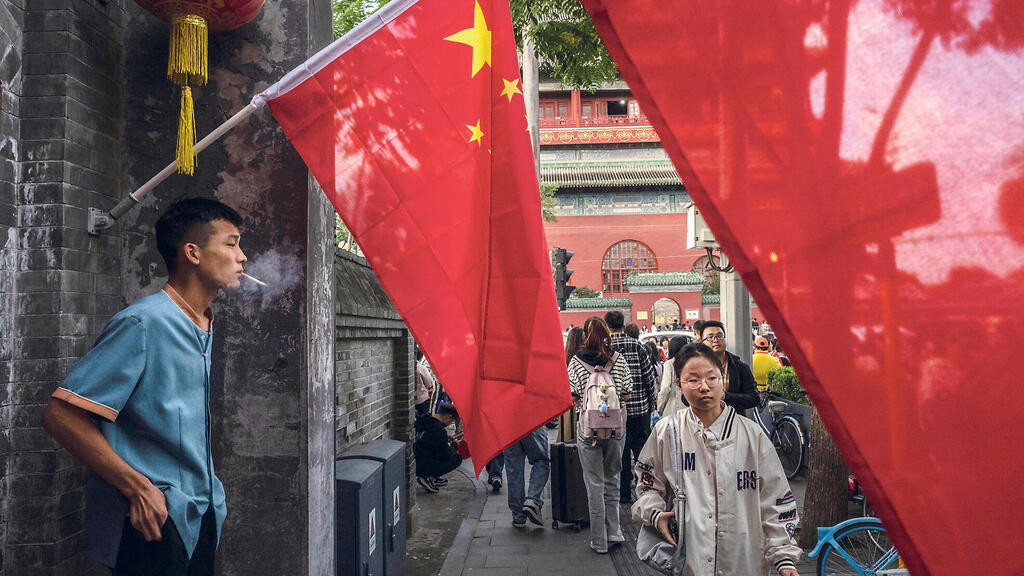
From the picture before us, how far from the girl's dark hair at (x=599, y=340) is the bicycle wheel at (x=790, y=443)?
3495mm

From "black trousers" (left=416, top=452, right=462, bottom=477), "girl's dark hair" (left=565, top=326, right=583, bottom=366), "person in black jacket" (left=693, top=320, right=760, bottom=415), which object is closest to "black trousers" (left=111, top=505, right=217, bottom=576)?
"person in black jacket" (left=693, top=320, right=760, bottom=415)

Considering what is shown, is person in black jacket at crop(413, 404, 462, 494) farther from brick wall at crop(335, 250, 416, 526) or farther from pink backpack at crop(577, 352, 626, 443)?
pink backpack at crop(577, 352, 626, 443)

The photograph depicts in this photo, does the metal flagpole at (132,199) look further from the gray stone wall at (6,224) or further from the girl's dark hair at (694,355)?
the girl's dark hair at (694,355)

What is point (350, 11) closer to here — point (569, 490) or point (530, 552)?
point (569, 490)

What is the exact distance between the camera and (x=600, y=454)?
6.25 meters

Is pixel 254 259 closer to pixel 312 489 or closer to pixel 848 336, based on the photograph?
pixel 312 489

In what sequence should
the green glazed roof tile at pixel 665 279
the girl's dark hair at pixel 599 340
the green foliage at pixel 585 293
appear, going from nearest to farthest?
the girl's dark hair at pixel 599 340 → the green glazed roof tile at pixel 665 279 → the green foliage at pixel 585 293

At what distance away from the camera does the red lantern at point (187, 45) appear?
10.5ft

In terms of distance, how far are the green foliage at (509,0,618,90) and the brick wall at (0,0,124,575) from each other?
506cm

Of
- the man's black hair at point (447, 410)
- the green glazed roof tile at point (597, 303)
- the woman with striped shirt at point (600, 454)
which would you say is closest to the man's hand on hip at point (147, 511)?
the woman with striped shirt at point (600, 454)

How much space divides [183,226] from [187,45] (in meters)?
1.21

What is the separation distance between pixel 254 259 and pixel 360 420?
7.69 ft


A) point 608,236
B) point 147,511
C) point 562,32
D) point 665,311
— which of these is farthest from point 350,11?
point 608,236

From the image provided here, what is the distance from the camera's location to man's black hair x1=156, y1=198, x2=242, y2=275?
2471 millimetres
